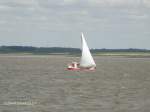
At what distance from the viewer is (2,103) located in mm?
58344

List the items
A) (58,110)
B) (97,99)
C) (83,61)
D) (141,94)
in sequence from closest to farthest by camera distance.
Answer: (58,110) → (97,99) → (141,94) → (83,61)

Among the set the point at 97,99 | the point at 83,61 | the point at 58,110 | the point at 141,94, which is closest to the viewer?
the point at 58,110

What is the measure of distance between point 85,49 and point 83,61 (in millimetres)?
3008

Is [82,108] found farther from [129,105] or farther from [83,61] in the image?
[83,61]

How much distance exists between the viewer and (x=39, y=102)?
59.8 m

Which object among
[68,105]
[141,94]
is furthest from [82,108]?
[141,94]

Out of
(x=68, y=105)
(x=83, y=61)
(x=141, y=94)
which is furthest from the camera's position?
(x=83, y=61)

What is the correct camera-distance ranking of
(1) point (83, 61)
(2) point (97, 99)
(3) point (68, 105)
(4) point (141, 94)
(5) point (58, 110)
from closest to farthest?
1. (5) point (58, 110)
2. (3) point (68, 105)
3. (2) point (97, 99)
4. (4) point (141, 94)
5. (1) point (83, 61)

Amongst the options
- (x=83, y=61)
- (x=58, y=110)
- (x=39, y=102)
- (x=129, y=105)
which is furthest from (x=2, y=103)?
(x=83, y=61)

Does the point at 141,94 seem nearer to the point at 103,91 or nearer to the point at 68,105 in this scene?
the point at 103,91

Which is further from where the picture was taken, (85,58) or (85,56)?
(85,58)

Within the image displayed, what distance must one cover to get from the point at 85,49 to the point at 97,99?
75.4m

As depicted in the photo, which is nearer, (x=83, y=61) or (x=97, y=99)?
(x=97, y=99)

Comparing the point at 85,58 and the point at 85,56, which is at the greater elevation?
the point at 85,56
